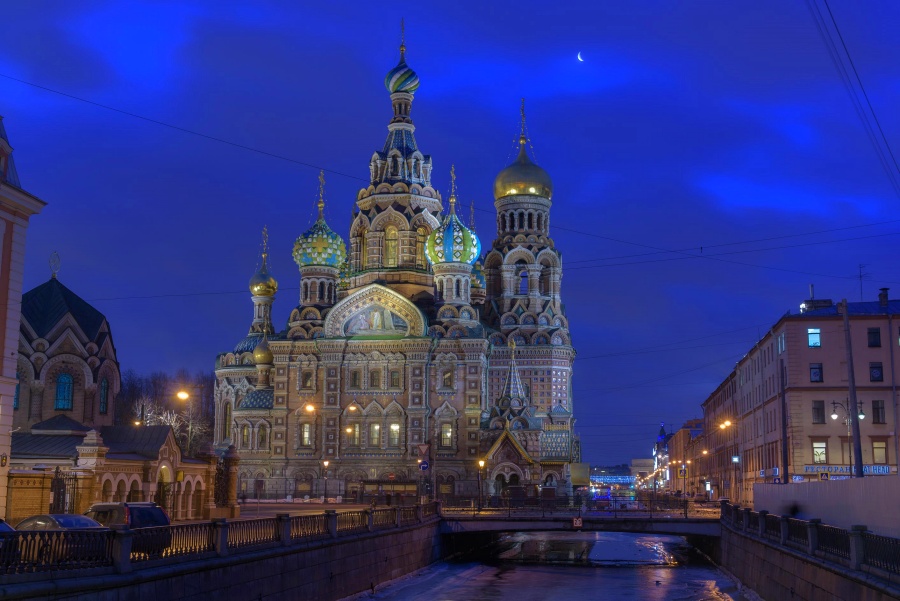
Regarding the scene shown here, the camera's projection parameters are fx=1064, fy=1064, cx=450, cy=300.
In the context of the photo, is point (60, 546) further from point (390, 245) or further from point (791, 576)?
point (390, 245)

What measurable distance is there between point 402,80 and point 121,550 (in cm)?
6791

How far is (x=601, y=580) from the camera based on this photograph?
136ft

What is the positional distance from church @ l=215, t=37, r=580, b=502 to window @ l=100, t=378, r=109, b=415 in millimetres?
22828

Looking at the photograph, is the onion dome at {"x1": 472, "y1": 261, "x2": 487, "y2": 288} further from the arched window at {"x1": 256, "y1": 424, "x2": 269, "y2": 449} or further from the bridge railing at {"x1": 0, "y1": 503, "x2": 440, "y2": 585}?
the bridge railing at {"x1": 0, "y1": 503, "x2": 440, "y2": 585}

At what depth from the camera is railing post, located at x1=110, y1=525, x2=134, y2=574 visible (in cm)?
1900

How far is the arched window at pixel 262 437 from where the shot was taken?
250ft

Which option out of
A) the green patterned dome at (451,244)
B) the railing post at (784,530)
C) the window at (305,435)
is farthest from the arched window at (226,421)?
the railing post at (784,530)

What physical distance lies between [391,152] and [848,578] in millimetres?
64547

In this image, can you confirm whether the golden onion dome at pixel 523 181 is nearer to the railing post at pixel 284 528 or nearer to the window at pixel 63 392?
the window at pixel 63 392

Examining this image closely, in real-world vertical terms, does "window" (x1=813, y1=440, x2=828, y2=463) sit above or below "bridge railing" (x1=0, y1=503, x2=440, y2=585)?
above

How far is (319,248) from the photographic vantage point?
7869cm

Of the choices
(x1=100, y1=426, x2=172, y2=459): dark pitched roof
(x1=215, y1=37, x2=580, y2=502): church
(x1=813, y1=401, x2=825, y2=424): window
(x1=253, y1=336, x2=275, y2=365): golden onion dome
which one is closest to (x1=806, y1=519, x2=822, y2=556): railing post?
(x1=100, y1=426, x2=172, y2=459): dark pitched roof

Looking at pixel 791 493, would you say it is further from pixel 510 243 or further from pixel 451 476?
pixel 510 243

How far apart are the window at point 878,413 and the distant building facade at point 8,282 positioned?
41.0 metres
